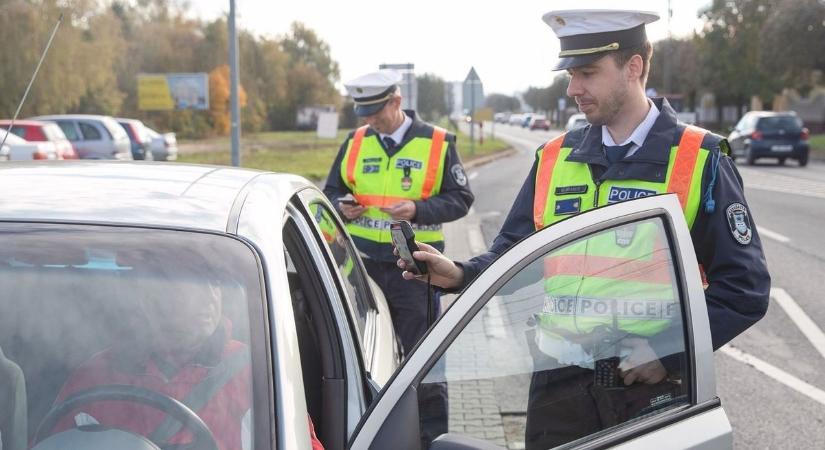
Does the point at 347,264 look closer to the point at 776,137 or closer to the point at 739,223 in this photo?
the point at 739,223

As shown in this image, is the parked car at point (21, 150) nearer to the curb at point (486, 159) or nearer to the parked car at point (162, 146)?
the parked car at point (162, 146)

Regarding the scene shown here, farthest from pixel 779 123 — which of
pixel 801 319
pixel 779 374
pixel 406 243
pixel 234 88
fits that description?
pixel 406 243

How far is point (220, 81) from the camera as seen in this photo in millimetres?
61031

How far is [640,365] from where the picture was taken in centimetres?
218

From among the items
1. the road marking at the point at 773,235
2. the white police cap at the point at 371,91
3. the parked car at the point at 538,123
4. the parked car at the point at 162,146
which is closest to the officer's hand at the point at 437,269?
the white police cap at the point at 371,91

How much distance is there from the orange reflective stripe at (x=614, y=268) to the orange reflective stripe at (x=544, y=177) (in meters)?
0.68

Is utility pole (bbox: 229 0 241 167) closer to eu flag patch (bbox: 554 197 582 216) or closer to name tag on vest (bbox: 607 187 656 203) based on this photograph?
eu flag patch (bbox: 554 197 582 216)

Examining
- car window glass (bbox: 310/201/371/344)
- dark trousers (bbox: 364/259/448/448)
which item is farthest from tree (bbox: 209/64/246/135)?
car window glass (bbox: 310/201/371/344)

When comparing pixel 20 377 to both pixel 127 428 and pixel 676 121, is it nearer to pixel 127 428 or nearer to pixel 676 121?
pixel 127 428

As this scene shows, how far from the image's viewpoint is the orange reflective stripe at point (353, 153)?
4.91 meters

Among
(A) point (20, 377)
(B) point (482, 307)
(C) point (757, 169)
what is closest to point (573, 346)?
(B) point (482, 307)

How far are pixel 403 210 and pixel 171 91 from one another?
1769 inches

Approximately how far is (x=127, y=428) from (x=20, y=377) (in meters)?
0.25

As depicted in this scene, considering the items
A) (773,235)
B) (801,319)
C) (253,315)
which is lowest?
(773,235)
